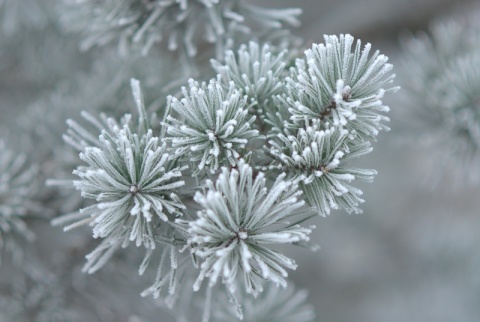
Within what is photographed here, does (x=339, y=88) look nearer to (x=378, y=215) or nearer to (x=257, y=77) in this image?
(x=257, y=77)

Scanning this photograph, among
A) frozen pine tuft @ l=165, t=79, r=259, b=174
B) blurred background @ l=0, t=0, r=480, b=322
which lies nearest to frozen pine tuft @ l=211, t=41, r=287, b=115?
frozen pine tuft @ l=165, t=79, r=259, b=174

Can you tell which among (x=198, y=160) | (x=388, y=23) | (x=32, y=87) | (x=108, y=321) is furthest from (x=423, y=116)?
(x=32, y=87)

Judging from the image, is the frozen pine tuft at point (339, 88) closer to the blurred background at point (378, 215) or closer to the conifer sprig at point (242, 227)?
the conifer sprig at point (242, 227)

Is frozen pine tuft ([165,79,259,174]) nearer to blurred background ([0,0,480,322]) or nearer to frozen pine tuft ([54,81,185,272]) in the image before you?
frozen pine tuft ([54,81,185,272])

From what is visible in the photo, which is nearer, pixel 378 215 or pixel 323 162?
pixel 323 162

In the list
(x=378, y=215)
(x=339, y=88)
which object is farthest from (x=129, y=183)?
(x=378, y=215)

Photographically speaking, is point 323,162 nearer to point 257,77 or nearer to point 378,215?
point 257,77

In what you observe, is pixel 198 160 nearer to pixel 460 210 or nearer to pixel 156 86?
pixel 156 86

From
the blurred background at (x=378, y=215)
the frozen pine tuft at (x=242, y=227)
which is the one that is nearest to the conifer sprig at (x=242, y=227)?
the frozen pine tuft at (x=242, y=227)

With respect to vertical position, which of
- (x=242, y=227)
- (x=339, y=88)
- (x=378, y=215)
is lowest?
(x=242, y=227)

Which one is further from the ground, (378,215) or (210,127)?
(378,215)
